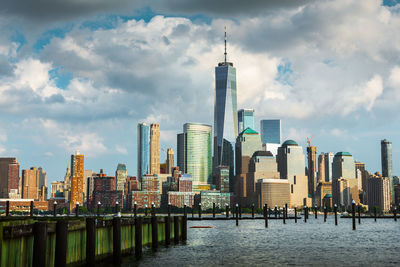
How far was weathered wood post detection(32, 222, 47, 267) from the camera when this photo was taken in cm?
3025

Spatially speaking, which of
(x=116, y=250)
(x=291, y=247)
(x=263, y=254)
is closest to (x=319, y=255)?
(x=263, y=254)

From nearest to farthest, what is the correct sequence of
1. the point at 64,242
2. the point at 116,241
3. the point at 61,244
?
the point at 61,244 < the point at 64,242 < the point at 116,241

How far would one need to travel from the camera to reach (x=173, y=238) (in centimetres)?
7838

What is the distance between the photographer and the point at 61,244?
111 ft

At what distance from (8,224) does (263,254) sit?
42.0 metres

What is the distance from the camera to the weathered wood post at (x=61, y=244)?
33.5 metres

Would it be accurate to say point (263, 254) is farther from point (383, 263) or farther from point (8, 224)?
point (8, 224)

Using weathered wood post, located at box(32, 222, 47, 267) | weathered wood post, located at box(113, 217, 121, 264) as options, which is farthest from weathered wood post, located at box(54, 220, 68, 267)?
weathered wood post, located at box(113, 217, 121, 264)

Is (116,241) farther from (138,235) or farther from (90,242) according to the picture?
(138,235)

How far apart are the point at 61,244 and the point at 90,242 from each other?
5731 millimetres

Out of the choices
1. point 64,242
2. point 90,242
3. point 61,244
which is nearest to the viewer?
point 61,244

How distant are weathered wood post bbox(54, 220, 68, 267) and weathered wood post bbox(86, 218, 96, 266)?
203 inches

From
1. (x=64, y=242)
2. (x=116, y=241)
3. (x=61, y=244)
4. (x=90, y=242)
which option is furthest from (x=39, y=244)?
(x=116, y=241)

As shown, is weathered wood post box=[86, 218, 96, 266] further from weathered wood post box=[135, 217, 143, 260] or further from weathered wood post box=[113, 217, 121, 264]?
weathered wood post box=[135, 217, 143, 260]
